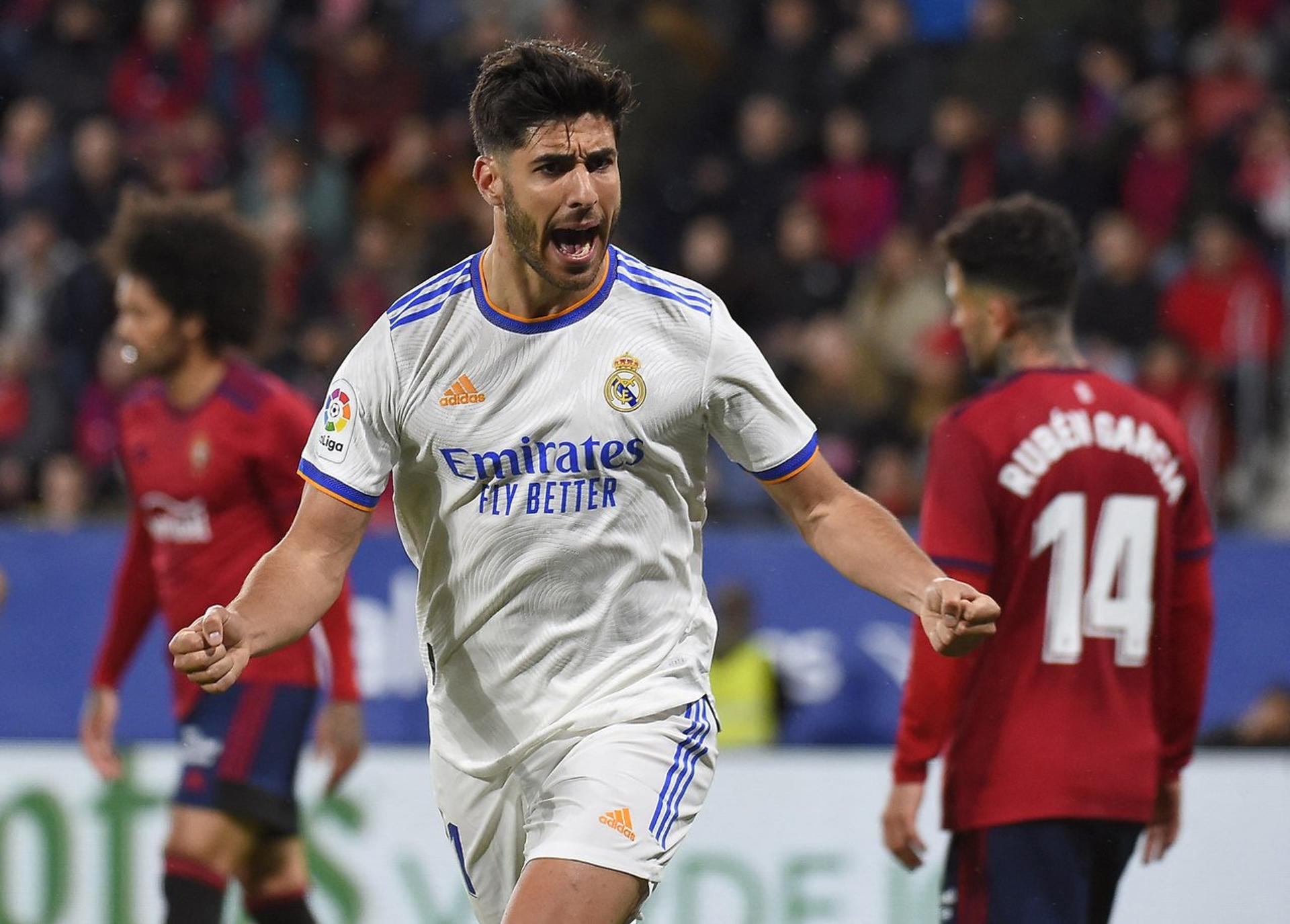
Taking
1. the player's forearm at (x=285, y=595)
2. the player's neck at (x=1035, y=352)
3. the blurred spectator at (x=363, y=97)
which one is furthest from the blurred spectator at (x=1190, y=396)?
the player's forearm at (x=285, y=595)

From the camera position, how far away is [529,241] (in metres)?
3.92

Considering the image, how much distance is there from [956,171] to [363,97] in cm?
417

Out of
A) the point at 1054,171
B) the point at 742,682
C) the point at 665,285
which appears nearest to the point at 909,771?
the point at 665,285

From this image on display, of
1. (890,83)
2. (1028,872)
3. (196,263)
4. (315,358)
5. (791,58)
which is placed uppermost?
(791,58)

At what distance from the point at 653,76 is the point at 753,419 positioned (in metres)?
8.99

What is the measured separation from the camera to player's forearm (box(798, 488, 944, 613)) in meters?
3.73

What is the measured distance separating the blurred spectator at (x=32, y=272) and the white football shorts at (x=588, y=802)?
8528 mm

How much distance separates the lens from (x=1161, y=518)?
15.5 ft

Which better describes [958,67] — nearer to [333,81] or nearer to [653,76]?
[653,76]

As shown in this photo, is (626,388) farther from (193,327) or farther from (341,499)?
(193,327)

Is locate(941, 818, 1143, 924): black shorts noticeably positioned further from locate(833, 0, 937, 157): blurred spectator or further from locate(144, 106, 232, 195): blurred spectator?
locate(144, 106, 232, 195): blurred spectator

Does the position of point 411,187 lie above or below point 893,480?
above

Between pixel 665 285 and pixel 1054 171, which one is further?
pixel 1054 171

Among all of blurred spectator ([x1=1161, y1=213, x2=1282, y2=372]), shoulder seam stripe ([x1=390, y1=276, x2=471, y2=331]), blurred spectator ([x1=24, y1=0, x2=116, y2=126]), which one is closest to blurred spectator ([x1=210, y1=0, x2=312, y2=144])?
blurred spectator ([x1=24, y1=0, x2=116, y2=126])
